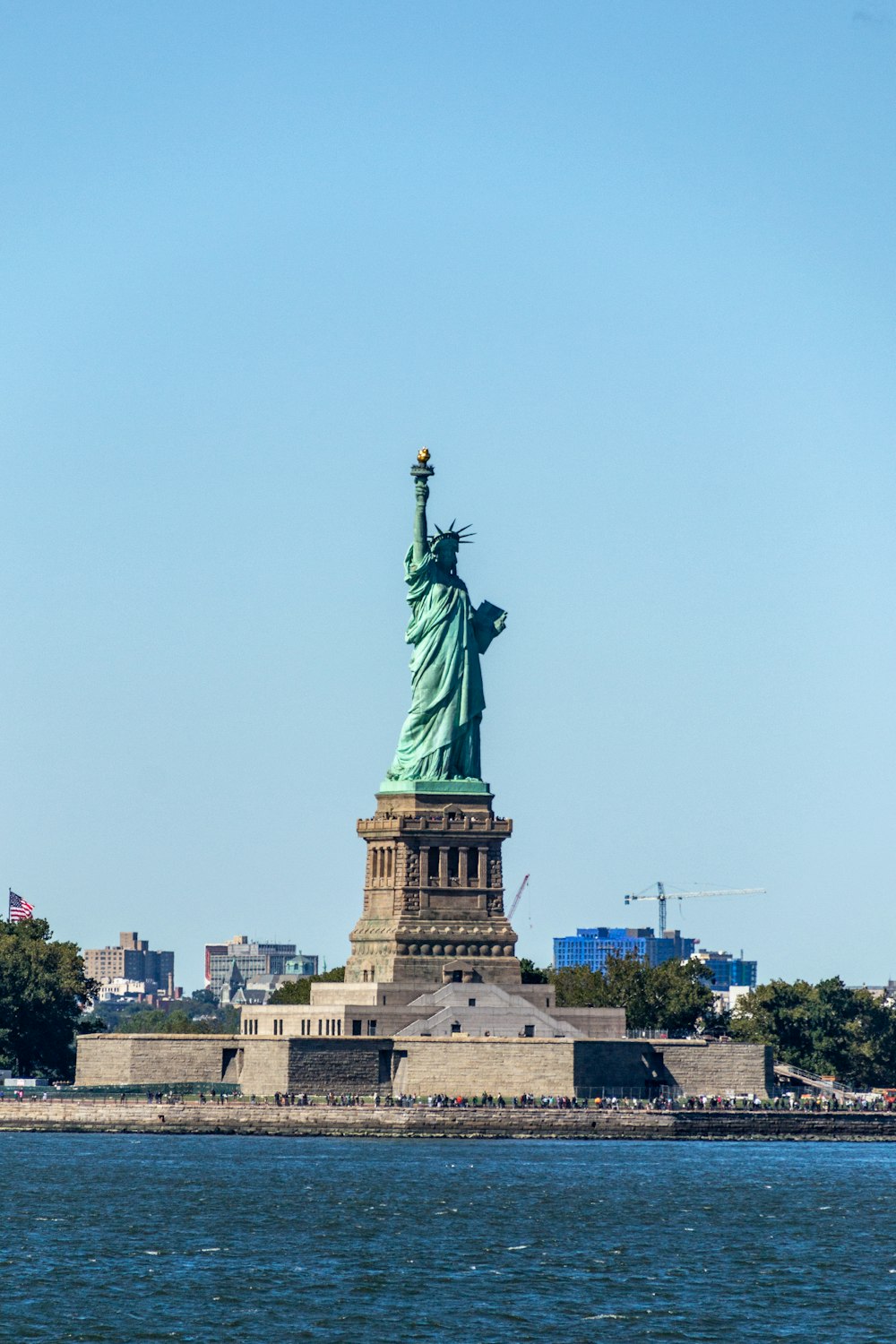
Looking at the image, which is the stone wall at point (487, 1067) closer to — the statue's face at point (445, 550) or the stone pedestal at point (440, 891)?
the stone pedestal at point (440, 891)

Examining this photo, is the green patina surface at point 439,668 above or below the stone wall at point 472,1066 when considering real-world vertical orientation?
above

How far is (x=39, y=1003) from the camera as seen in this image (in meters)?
150

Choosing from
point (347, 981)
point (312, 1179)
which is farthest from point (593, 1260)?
point (347, 981)

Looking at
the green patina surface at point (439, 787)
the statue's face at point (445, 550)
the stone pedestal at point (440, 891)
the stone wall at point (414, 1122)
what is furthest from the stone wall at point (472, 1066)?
the statue's face at point (445, 550)

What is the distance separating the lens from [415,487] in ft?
458

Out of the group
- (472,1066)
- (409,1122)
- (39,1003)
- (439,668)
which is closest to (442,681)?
(439,668)

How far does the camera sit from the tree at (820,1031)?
156m

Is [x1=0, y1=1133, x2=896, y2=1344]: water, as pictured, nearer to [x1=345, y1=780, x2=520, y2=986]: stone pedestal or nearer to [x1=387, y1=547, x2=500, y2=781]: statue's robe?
[x1=345, y1=780, x2=520, y2=986]: stone pedestal

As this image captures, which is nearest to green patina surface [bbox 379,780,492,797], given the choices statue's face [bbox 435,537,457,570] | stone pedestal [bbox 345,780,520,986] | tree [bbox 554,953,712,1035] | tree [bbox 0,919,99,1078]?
stone pedestal [bbox 345,780,520,986]

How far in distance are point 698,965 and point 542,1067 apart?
27.9 m

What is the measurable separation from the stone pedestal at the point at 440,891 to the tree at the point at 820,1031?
74.4 ft

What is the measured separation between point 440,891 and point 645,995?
18.9m

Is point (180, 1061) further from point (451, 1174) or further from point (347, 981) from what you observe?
point (451, 1174)

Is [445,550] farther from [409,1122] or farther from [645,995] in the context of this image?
[409,1122]
